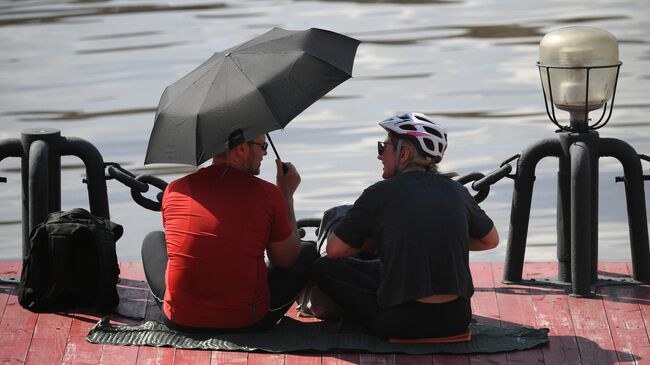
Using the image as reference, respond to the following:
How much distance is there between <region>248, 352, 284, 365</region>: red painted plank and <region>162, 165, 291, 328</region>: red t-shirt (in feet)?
0.76

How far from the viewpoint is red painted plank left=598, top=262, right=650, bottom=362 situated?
5.64 meters

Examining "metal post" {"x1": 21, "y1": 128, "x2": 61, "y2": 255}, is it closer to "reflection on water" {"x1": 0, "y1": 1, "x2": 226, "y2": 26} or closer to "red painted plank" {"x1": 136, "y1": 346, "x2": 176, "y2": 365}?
"red painted plank" {"x1": 136, "y1": 346, "x2": 176, "y2": 365}

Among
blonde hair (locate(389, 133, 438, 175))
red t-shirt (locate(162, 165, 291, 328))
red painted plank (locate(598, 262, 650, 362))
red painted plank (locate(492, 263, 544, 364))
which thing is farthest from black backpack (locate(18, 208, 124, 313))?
red painted plank (locate(598, 262, 650, 362))

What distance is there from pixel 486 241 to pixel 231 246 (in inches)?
45.4

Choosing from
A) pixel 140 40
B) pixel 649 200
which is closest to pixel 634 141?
pixel 649 200

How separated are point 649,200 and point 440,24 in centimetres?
867

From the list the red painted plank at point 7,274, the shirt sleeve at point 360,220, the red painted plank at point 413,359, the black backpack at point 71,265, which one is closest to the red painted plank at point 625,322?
the red painted plank at point 413,359

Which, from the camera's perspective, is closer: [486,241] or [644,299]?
[486,241]

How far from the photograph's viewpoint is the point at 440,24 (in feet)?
59.5

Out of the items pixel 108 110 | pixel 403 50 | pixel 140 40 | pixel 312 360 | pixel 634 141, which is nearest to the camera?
pixel 312 360

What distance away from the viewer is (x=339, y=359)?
5.61 m

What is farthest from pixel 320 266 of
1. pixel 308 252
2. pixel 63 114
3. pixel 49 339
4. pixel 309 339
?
pixel 63 114

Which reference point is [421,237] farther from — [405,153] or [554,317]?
[554,317]

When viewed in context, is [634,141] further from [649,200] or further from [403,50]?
[403,50]
